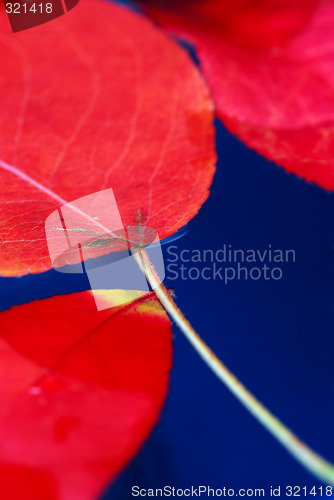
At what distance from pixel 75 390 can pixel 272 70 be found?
1.31 ft

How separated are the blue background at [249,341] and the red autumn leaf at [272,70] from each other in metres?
0.04

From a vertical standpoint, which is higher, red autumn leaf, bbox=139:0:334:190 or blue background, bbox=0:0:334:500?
red autumn leaf, bbox=139:0:334:190

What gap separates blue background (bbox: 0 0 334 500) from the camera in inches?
11.3

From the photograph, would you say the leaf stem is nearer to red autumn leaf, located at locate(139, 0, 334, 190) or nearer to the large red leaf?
the large red leaf

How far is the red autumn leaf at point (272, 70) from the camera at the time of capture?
1.47 ft

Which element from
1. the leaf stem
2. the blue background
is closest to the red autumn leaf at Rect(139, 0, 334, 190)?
the blue background

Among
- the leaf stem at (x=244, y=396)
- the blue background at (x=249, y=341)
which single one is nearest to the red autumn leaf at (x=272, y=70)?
the blue background at (x=249, y=341)

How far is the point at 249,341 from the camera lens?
1.09 feet

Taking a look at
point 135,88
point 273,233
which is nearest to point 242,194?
point 273,233

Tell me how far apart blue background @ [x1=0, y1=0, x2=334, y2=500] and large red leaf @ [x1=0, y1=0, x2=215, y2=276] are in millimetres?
32

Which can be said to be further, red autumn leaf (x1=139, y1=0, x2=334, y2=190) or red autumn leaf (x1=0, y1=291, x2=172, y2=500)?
red autumn leaf (x1=139, y1=0, x2=334, y2=190)

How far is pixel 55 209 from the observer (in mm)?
377

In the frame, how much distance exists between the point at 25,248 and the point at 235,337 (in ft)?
0.59

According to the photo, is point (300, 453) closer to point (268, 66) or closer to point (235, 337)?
point (235, 337)
